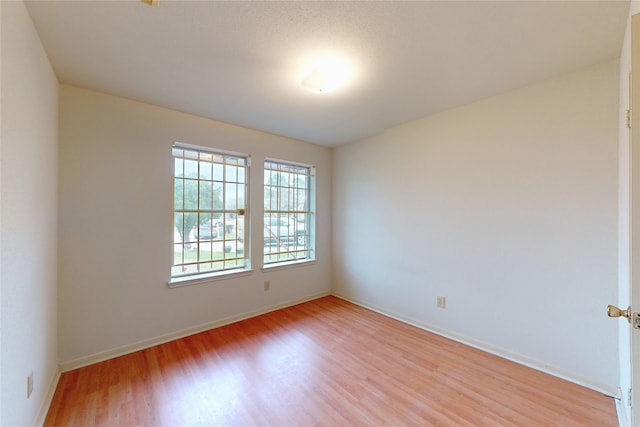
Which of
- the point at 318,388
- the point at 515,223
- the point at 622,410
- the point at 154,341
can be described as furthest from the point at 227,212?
the point at 622,410

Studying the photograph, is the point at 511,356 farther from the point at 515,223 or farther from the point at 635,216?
the point at 635,216

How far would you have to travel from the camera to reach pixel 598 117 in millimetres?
1907

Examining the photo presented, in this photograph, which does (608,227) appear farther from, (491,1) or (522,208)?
(491,1)

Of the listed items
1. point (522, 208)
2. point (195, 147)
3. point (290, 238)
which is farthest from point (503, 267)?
point (195, 147)

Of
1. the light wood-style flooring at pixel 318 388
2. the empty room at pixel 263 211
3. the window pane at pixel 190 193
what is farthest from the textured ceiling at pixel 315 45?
the light wood-style flooring at pixel 318 388

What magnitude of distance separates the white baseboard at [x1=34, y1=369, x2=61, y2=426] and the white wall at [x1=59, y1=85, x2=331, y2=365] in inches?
7.8

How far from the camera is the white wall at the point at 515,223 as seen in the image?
1.91 m

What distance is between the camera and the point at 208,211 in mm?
3016

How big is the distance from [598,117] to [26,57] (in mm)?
3750

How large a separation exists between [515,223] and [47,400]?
3.85 metres

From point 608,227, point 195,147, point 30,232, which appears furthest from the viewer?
point 195,147

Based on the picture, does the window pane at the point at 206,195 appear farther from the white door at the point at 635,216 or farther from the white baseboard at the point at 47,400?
the white door at the point at 635,216

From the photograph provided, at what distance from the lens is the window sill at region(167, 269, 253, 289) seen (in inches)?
107

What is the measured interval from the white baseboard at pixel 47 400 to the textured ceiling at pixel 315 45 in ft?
7.71
